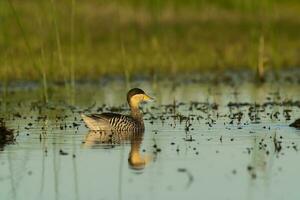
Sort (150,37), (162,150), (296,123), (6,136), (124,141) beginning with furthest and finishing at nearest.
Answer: (150,37) → (296,123) → (124,141) → (6,136) → (162,150)

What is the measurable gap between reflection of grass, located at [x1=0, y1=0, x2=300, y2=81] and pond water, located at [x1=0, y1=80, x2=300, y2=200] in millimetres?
3150

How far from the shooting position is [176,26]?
3606cm

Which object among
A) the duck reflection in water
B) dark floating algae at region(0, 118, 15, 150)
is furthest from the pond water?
dark floating algae at region(0, 118, 15, 150)

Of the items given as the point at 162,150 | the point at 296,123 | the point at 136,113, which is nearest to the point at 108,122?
the point at 136,113

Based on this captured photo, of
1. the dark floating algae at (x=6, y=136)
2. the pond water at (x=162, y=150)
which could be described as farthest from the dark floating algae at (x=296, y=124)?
the dark floating algae at (x=6, y=136)

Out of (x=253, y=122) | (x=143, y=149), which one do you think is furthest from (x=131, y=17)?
(x=143, y=149)

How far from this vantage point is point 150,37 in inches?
1342

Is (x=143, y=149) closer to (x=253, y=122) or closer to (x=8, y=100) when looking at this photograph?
(x=253, y=122)

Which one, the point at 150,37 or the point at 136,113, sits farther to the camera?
the point at 150,37

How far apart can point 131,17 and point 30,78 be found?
9.26 meters

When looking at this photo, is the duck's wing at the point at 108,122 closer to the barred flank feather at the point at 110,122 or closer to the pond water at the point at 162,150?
the barred flank feather at the point at 110,122

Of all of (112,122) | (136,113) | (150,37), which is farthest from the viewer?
(150,37)

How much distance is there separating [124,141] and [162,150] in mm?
1581

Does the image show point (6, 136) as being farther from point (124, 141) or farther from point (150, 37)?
point (150, 37)
